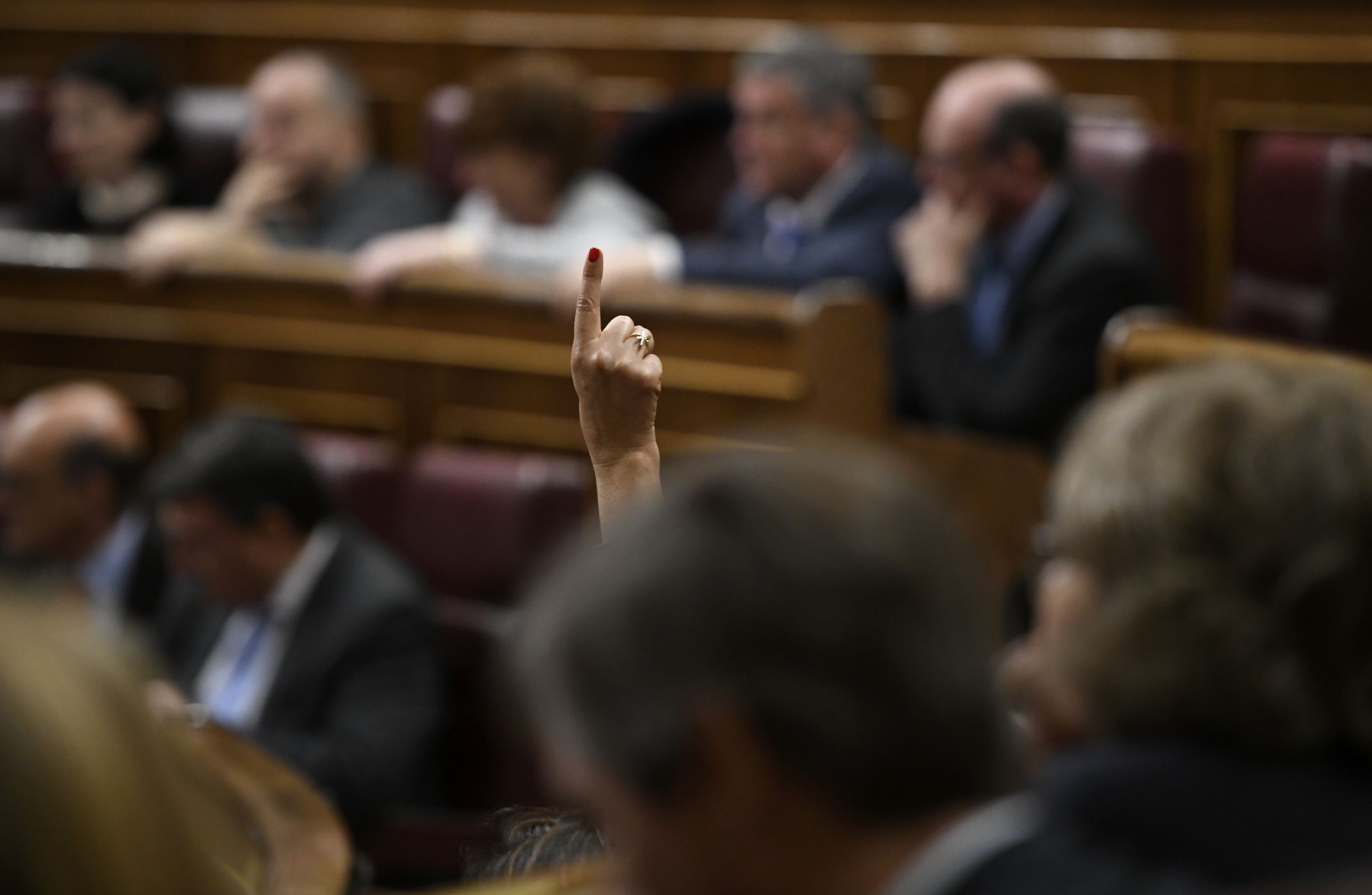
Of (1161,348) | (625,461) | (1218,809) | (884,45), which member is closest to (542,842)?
(625,461)

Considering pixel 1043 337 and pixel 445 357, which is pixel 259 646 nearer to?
pixel 445 357

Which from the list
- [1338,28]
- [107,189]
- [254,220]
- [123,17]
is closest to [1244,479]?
[1338,28]

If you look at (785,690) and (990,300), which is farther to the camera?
(990,300)

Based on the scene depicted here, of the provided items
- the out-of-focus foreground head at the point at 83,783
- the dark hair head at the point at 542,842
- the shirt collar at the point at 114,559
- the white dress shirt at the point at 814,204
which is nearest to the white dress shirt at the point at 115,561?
the shirt collar at the point at 114,559

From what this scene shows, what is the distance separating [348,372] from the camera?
1594 mm

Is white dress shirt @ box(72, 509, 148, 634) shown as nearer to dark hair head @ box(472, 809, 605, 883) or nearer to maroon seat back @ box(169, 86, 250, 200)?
maroon seat back @ box(169, 86, 250, 200)

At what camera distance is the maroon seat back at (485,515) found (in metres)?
1.38

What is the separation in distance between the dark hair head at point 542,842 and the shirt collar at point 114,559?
3.21 feet

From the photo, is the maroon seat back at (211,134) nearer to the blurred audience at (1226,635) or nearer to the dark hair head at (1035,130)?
the dark hair head at (1035,130)

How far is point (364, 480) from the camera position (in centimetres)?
149

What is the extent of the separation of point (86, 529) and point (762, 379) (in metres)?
0.62

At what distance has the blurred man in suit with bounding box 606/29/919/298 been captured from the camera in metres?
1.46

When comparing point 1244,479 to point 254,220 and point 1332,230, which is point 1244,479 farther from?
point 254,220

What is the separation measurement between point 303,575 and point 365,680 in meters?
0.10
